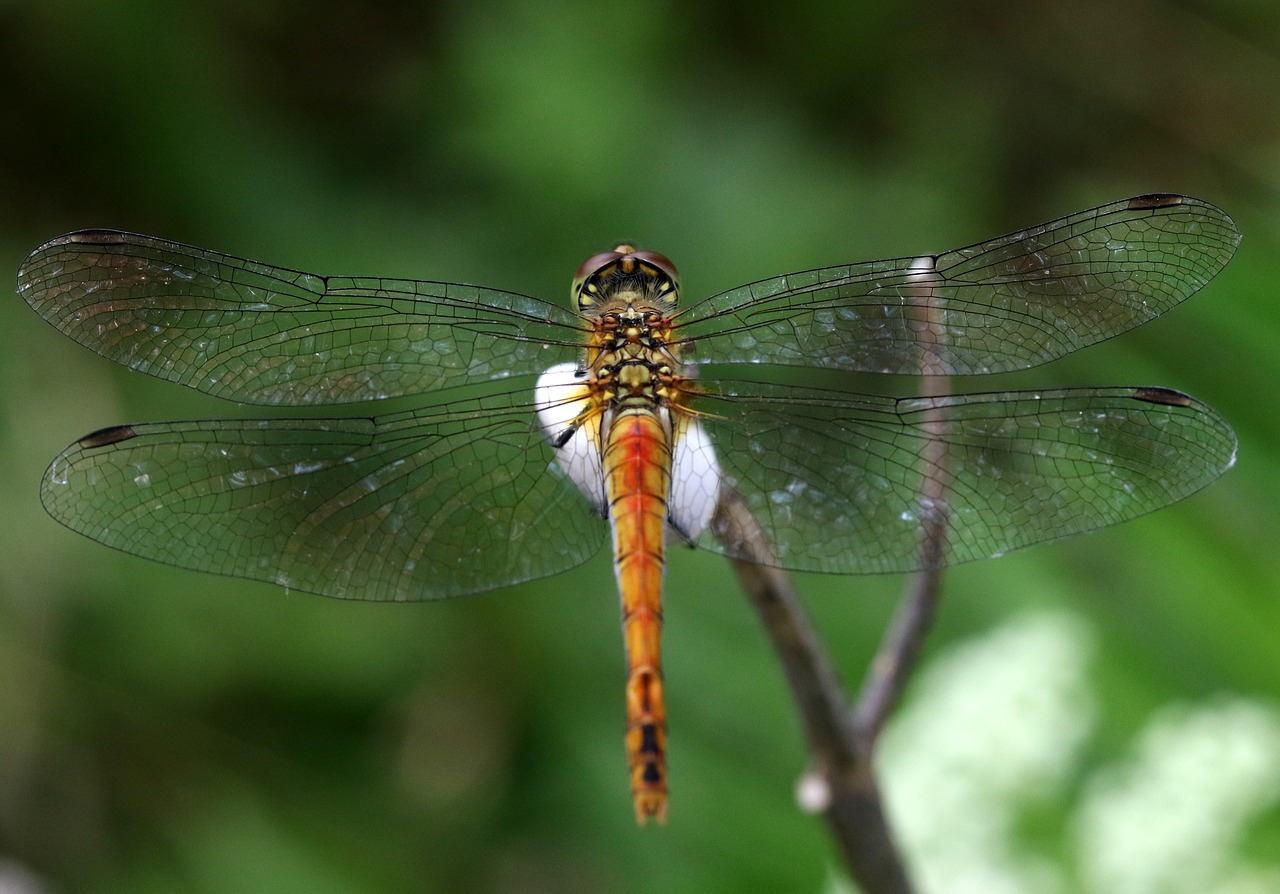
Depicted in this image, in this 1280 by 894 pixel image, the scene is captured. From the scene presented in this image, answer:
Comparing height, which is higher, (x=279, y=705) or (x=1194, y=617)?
(x=279, y=705)

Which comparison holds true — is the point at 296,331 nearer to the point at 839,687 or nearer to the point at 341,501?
the point at 341,501

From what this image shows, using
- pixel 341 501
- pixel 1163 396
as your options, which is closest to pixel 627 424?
pixel 341 501

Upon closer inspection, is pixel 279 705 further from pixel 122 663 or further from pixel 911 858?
pixel 911 858

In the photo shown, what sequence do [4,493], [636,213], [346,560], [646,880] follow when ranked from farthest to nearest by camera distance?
1. [636,213]
2. [4,493]
3. [646,880]
4. [346,560]

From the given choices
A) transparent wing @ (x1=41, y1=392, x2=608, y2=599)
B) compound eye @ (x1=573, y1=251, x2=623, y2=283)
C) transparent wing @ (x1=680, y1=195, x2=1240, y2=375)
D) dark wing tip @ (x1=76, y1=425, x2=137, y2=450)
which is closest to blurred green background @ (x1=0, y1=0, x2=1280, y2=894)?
transparent wing @ (x1=680, y1=195, x2=1240, y2=375)

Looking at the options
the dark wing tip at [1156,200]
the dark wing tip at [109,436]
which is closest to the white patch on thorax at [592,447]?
the dark wing tip at [109,436]

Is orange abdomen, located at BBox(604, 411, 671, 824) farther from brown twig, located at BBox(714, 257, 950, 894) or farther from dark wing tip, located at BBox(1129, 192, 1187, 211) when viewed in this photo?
dark wing tip, located at BBox(1129, 192, 1187, 211)

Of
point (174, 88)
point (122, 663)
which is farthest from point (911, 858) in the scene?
point (174, 88)
